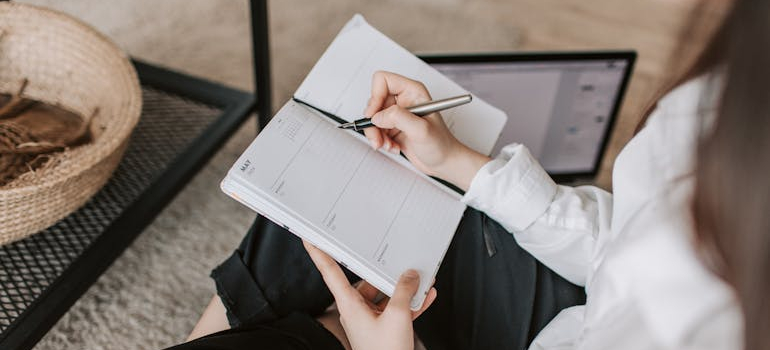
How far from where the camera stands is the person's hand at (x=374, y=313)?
521 mm

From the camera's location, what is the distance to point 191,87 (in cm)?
106

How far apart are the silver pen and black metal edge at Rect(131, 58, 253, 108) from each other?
480mm

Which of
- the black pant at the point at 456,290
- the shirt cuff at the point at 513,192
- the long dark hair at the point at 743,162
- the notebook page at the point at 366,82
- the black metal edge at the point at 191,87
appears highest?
the long dark hair at the point at 743,162

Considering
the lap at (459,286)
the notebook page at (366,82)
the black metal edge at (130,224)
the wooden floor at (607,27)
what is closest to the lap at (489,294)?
the lap at (459,286)

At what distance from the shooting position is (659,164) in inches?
19.0

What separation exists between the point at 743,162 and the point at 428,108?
32 cm

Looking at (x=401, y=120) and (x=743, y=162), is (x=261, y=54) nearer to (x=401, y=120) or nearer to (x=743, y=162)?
(x=401, y=120)

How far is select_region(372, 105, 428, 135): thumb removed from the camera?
0.58m

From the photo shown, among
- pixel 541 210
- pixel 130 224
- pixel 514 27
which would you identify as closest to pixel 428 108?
pixel 541 210

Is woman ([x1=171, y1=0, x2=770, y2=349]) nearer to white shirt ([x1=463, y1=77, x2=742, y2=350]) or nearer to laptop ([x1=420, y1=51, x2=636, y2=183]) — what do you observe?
white shirt ([x1=463, y1=77, x2=742, y2=350])

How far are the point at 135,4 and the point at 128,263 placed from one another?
66 cm

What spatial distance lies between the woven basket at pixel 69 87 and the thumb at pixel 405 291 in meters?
0.41

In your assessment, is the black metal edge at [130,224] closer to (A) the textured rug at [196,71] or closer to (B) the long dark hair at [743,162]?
(A) the textured rug at [196,71]

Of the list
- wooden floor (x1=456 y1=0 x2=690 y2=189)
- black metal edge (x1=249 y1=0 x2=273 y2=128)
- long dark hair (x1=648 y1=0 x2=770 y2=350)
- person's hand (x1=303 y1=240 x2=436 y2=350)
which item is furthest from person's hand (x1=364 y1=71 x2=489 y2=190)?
wooden floor (x1=456 y1=0 x2=690 y2=189)
